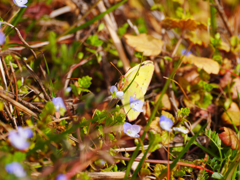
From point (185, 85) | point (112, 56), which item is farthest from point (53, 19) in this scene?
point (185, 85)

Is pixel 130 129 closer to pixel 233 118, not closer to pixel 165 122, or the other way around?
pixel 165 122

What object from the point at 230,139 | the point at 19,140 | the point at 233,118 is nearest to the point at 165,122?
the point at 230,139

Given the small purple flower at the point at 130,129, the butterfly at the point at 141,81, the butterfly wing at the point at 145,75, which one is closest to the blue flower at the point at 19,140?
the small purple flower at the point at 130,129

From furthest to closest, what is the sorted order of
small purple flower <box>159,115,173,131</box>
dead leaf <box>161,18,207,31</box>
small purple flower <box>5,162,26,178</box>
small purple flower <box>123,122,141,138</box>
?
dead leaf <box>161,18,207,31</box> → small purple flower <box>159,115,173,131</box> → small purple flower <box>123,122,141,138</box> → small purple flower <box>5,162,26,178</box>

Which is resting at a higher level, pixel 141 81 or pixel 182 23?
pixel 182 23

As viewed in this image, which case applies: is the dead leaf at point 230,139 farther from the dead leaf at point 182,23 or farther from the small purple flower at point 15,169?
the small purple flower at point 15,169

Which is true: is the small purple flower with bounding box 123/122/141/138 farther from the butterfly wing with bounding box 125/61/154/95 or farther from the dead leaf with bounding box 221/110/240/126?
the dead leaf with bounding box 221/110/240/126

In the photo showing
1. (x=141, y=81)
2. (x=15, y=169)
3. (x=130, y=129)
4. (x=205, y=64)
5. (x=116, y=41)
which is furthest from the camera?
(x=116, y=41)

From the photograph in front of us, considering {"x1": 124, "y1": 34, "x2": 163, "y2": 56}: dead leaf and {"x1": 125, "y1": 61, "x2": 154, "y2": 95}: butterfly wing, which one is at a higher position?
{"x1": 124, "y1": 34, "x2": 163, "y2": 56}: dead leaf

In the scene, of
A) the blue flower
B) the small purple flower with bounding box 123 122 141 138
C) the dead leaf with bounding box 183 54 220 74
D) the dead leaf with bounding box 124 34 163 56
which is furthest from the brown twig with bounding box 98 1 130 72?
the blue flower
